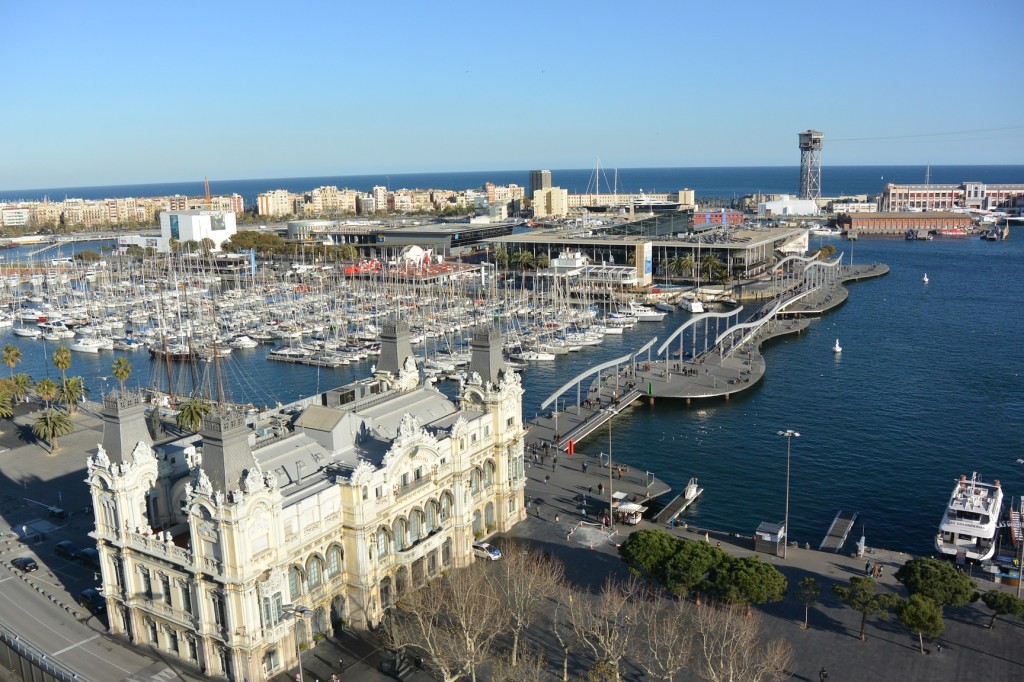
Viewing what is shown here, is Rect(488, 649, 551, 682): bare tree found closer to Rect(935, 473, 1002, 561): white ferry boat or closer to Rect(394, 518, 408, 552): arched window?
Rect(394, 518, 408, 552): arched window

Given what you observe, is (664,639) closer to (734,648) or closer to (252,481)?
(734,648)

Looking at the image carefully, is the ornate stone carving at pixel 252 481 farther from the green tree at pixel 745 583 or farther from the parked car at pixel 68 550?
the green tree at pixel 745 583

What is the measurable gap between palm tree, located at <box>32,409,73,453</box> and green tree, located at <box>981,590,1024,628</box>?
235 feet

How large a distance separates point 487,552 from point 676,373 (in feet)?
167

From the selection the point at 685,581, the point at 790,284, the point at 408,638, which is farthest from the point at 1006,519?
the point at 790,284

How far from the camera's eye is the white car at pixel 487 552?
175ft

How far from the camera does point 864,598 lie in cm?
4297

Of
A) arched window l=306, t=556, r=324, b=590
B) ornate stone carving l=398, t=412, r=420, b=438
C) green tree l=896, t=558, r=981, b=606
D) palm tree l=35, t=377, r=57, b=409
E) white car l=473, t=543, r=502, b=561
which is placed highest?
ornate stone carving l=398, t=412, r=420, b=438

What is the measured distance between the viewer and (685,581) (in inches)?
1768

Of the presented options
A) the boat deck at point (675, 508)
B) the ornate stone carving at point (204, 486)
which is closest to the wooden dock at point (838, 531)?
the boat deck at point (675, 508)

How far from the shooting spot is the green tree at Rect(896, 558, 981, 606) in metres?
43.2

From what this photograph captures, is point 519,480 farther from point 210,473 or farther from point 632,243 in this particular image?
point 632,243

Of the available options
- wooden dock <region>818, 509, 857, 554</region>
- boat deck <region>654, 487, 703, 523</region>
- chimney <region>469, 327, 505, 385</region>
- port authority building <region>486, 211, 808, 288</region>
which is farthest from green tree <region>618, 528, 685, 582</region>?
port authority building <region>486, 211, 808, 288</region>

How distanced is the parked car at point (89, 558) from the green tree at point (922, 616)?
47.5 metres
